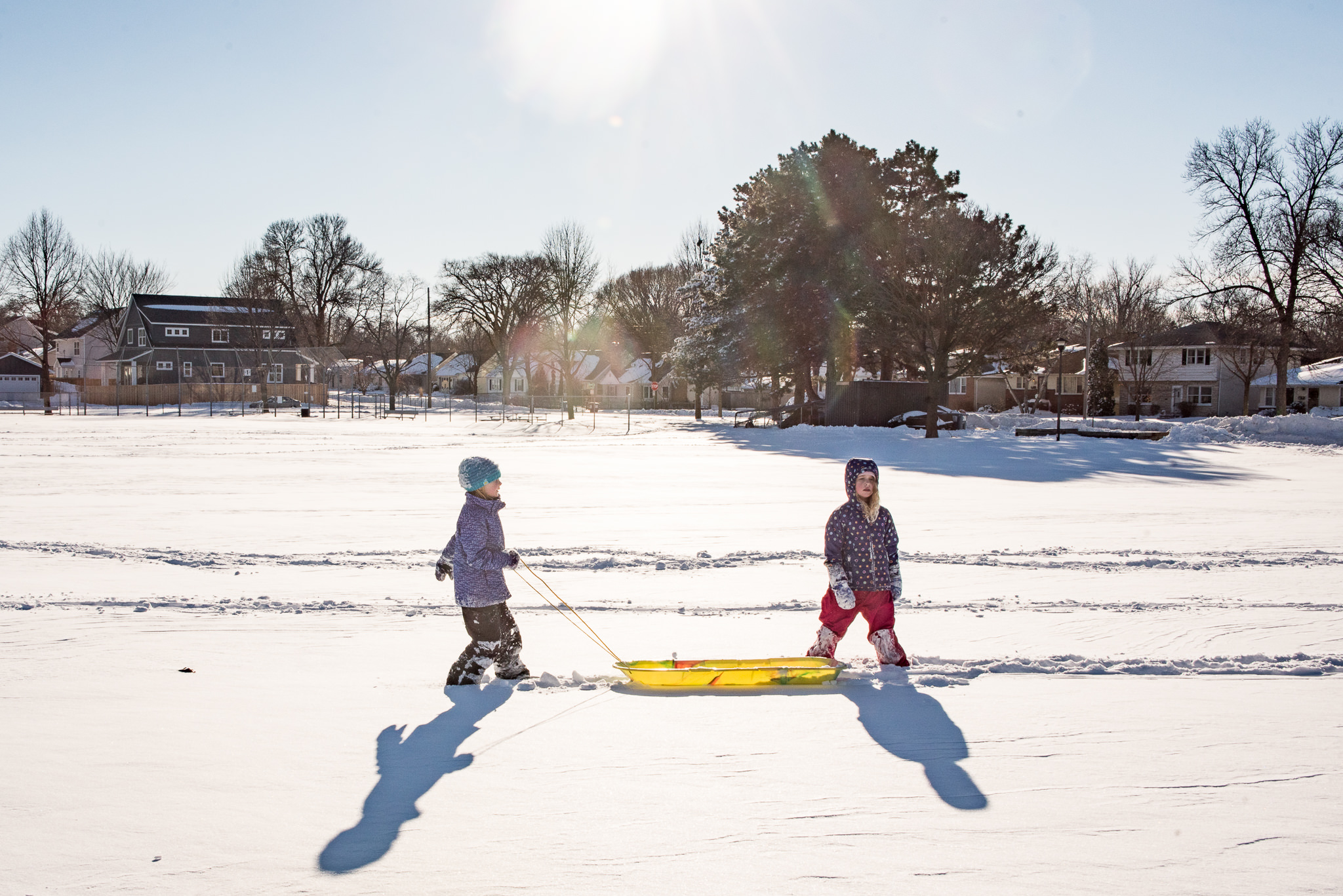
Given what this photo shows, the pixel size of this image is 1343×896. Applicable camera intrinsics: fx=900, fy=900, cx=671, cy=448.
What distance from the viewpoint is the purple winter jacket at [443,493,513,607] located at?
521 cm

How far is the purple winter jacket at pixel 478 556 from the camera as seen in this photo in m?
5.21

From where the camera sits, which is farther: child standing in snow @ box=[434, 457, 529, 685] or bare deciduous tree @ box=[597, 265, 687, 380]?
bare deciduous tree @ box=[597, 265, 687, 380]

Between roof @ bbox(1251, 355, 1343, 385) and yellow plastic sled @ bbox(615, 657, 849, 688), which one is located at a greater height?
roof @ bbox(1251, 355, 1343, 385)

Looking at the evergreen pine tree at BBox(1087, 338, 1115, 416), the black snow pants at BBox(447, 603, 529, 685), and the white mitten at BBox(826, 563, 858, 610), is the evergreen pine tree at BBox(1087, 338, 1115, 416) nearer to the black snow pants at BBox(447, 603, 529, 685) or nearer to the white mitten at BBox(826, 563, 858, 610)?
the white mitten at BBox(826, 563, 858, 610)

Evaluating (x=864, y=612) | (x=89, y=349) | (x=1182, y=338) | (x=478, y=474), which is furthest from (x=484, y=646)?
(x=89, y=349)

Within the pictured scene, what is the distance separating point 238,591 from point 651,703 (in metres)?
4.54

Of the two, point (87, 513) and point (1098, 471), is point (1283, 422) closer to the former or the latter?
point (1098, 471)

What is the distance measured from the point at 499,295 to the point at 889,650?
221 feet

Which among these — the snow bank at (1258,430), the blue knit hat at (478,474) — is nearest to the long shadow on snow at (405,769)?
the blue knit hat at (478,474)

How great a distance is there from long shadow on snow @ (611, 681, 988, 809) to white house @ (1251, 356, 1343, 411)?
62520mm

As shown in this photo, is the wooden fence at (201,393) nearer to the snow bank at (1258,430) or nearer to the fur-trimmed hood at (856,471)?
the snow bank at (1258,430)

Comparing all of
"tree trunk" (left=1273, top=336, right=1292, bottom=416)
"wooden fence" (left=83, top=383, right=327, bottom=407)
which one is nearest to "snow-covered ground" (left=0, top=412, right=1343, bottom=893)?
"tree trunk" (left=1273, top=336, right=1292, bottom=416)

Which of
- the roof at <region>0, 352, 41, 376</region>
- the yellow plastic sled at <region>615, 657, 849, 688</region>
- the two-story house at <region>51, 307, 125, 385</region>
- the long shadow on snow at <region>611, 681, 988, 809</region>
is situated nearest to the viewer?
the long shadow on snow at <region>611, 681, 988, 809</region>

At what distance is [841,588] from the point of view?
5441 millimetres
